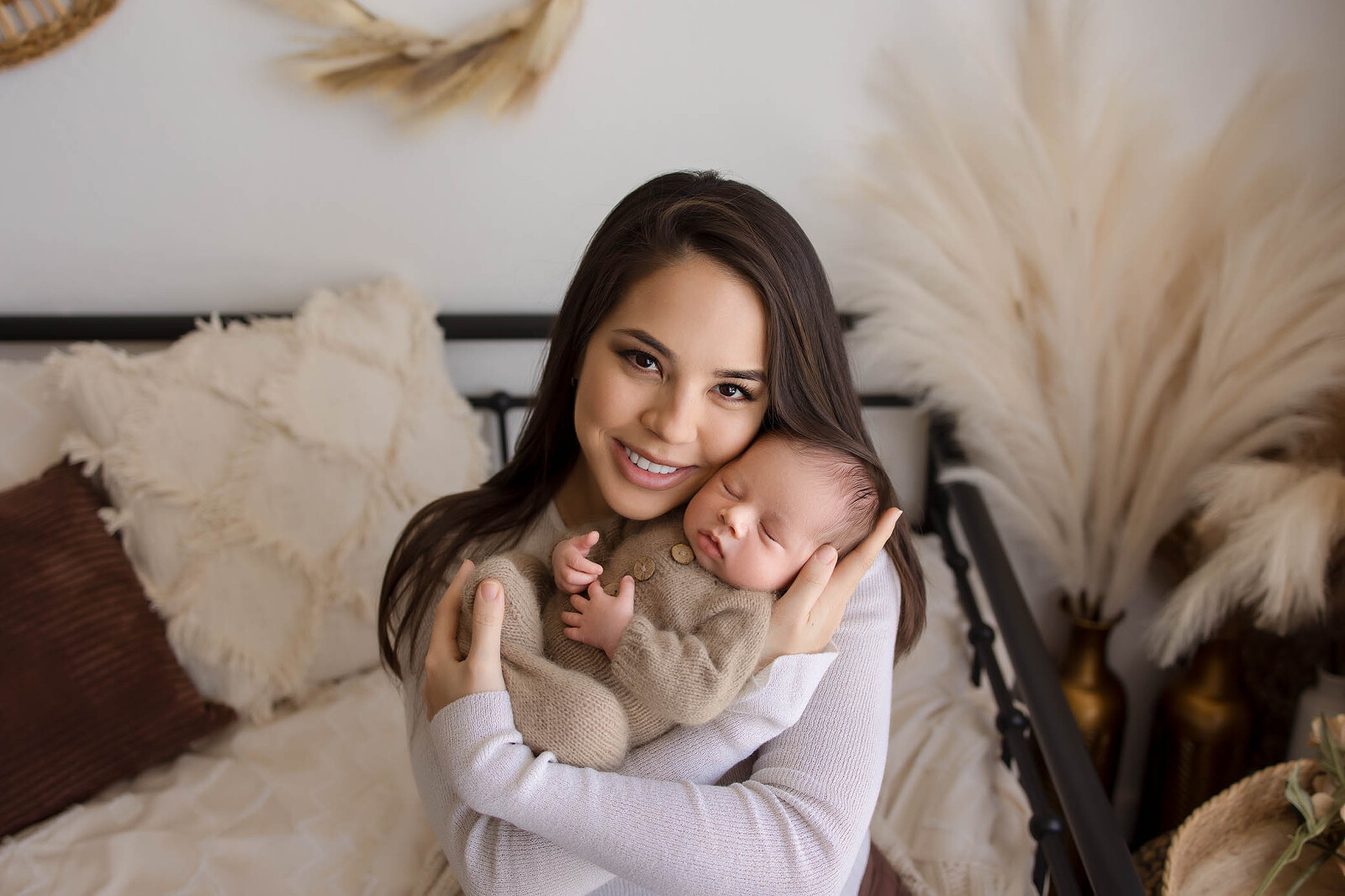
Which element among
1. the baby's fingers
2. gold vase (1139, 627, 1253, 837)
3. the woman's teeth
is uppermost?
the woman's teeth

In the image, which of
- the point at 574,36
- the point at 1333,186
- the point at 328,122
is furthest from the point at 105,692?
the point at 1333,186

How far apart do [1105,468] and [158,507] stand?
1.54 meters

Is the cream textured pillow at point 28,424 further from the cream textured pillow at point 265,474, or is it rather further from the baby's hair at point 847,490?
the baby's hair at point 847,490

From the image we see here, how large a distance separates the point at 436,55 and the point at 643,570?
1.04 m

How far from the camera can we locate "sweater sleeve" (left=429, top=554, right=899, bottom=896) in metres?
0.79

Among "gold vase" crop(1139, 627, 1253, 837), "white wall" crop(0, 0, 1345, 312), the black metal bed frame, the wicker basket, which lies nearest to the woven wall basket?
"white wall" crop(0, 0, 1345, 312)

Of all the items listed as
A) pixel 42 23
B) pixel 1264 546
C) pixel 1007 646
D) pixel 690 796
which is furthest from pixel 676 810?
pixel 42 23

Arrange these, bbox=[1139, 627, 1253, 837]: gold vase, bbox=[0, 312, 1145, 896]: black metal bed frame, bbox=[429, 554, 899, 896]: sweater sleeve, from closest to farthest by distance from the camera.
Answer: bbox=[429, 554, 899, 896]: sweater sleeve
bbox=[0, 312, 1145, 896]: black metal bed frame
bbox=[1139, 627, 1253, 837]: gold vase

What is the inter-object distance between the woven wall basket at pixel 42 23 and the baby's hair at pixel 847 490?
1.36m

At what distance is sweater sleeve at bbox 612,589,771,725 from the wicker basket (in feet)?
2.40

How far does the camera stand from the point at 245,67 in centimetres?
153

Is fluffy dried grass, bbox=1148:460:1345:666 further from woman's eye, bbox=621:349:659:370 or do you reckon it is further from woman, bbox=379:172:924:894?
woman's eye, bbox=621:349:659:370

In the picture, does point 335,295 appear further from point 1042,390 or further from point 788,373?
point 1042,390

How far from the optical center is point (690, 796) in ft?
2.69
